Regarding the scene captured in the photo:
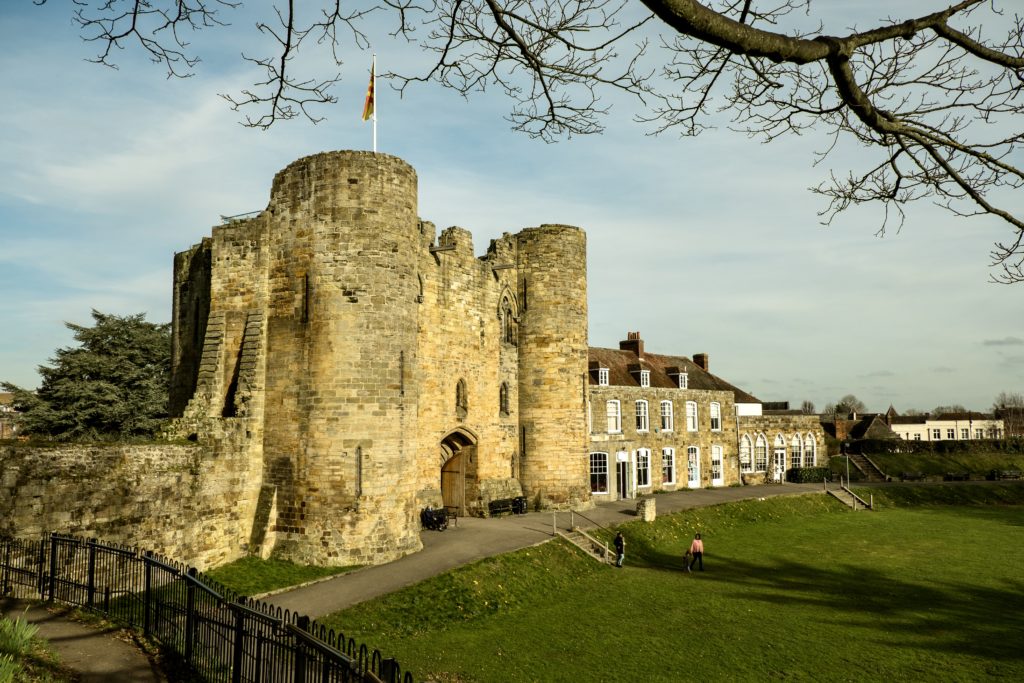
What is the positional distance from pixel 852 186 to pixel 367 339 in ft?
51.8

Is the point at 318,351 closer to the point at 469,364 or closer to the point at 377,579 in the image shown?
the point at 377,579

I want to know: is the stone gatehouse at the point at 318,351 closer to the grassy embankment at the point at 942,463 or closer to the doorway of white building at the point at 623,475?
the doorway of white building at the point at 623,475

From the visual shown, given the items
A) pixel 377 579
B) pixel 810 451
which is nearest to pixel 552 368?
pixel 377 579

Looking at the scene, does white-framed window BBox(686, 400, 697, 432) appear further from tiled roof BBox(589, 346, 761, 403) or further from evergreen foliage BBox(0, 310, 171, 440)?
evergreen foliage BBox(0, 310, 171, 440)

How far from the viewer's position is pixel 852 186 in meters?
6.79

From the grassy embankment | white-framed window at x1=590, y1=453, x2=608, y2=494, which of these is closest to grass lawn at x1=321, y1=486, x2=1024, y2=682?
white-framed window at x1=590, y1=453, x2=608, y2=494

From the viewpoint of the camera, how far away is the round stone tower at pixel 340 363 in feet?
65.1

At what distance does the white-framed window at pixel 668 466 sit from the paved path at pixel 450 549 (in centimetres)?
458

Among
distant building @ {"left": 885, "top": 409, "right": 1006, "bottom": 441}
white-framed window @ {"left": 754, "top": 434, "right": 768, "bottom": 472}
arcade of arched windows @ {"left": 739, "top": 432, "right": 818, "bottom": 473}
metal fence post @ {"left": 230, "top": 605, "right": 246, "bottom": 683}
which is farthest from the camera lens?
distant building @ {"left": 885, "top": 409, "right": 1006, "bottom": 441}

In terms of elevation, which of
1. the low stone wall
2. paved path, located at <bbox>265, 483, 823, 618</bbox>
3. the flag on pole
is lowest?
paved path, located at <bbox>265, 483, 823, 618</bbox>

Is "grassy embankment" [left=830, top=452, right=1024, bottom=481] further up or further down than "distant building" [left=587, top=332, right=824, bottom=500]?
further down

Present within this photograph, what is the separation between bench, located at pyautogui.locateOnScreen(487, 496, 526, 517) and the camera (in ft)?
94.6

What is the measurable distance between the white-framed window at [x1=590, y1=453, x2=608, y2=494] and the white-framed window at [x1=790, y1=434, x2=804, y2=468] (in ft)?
64.9

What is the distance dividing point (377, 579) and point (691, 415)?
1193 inches
